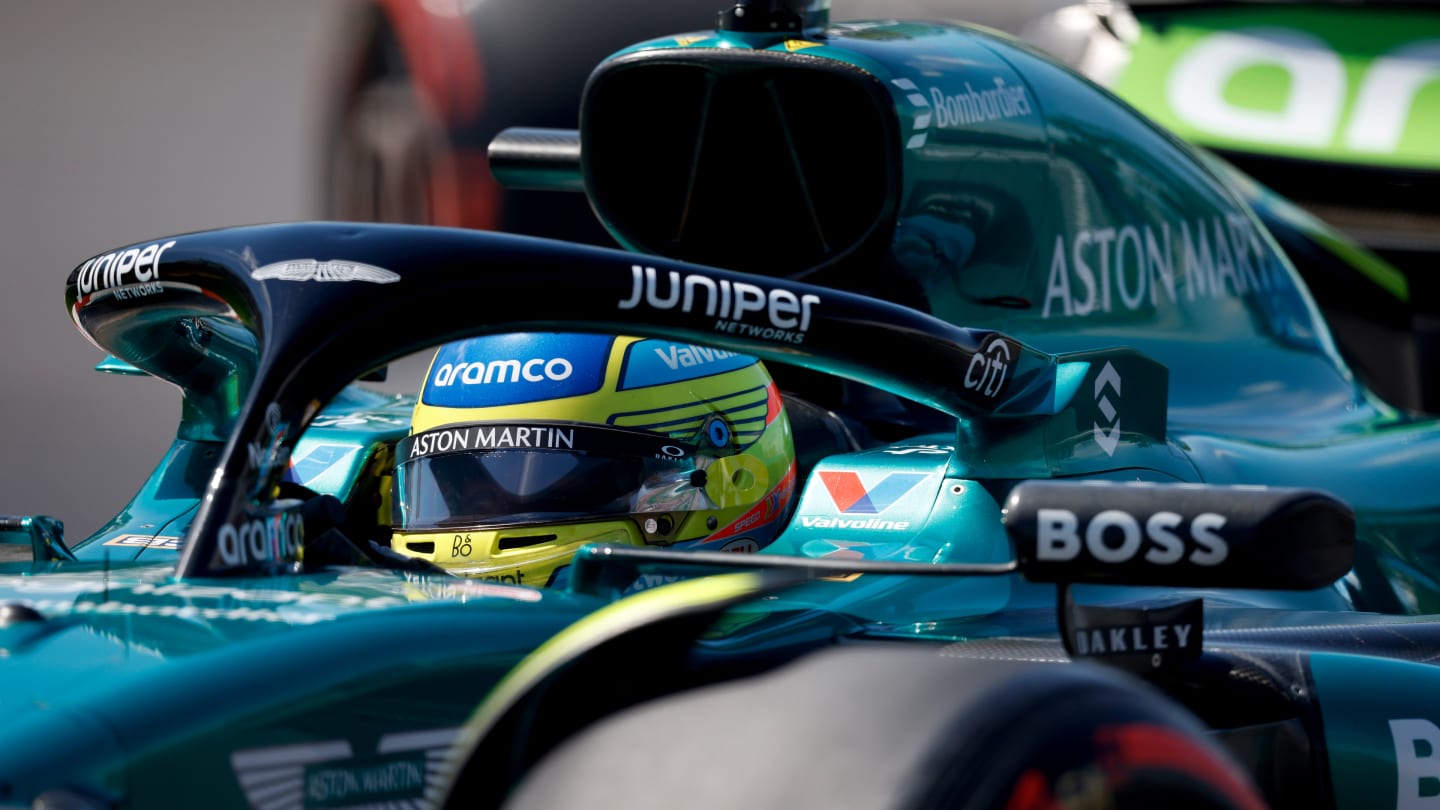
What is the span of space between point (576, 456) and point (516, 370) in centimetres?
19

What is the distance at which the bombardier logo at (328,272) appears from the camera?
166 cm

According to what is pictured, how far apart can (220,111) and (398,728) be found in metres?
7.05

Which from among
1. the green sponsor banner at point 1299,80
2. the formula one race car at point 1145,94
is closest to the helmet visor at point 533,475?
the formula one race car at point 1145,94

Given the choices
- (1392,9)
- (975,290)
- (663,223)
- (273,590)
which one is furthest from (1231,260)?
(1392,9)

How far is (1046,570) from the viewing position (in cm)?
140

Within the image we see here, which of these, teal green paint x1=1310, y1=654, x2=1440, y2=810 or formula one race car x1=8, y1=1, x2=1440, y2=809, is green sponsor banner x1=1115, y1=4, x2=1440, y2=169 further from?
teal green paint x1=1310, y1=654, x2=1440, y2=810

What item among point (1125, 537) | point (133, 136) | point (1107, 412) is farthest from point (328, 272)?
point (133, 136)

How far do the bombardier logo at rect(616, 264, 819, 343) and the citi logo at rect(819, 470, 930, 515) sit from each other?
67 cm

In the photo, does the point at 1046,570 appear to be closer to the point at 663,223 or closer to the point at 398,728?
the point at 398,728

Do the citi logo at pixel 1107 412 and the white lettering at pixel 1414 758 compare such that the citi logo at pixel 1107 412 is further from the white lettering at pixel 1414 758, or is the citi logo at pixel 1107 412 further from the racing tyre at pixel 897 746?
the racing tyre at pixel 897 746

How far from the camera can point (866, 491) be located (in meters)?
2.48

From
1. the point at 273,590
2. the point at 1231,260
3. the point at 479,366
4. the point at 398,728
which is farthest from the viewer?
the point at 1231,260

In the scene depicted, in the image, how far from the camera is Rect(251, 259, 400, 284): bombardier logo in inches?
65.2

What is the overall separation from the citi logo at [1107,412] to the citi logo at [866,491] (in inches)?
9.9
